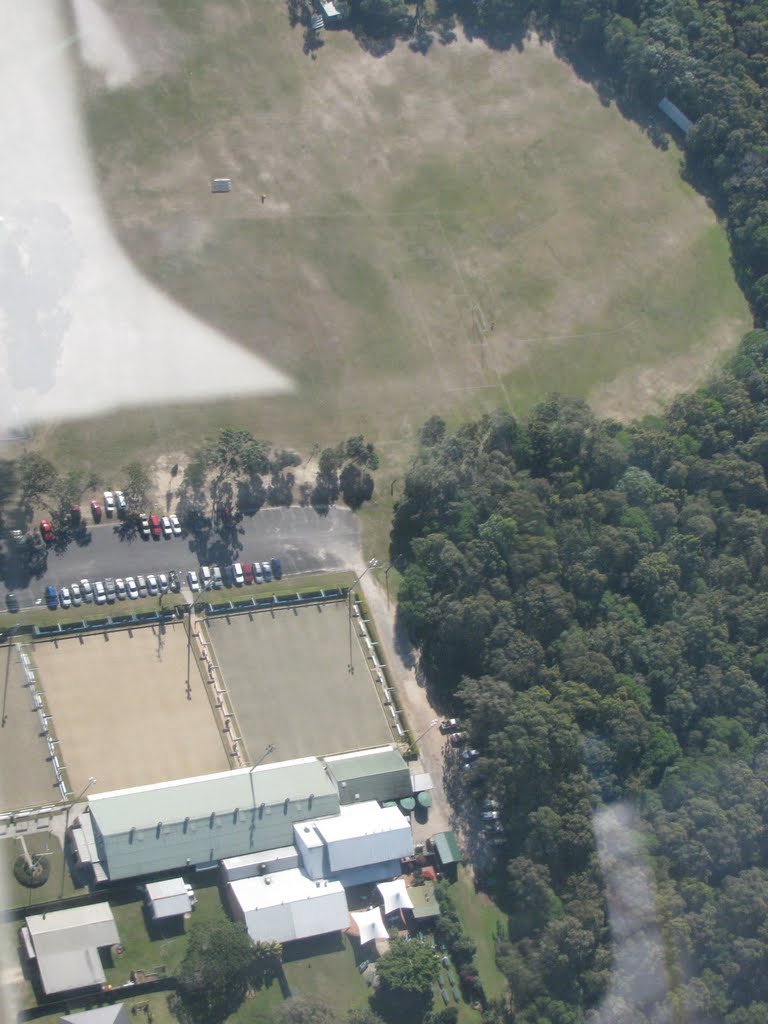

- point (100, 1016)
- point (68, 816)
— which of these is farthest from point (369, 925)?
point (68, 816)

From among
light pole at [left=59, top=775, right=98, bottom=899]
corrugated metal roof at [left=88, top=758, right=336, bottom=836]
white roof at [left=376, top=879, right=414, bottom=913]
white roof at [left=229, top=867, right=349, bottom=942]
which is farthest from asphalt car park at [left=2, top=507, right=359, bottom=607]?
white roof at [left=376, top=879, right=414, bottom=913]

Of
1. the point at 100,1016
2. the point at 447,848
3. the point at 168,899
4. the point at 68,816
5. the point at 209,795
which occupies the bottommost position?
the point at 447,848

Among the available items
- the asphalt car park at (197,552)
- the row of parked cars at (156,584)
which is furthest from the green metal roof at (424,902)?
the row of parked cars at (156,584)

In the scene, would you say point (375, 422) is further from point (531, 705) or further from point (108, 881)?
point (108, 881)

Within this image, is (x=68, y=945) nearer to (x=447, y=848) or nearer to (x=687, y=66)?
(x=447, y=848)

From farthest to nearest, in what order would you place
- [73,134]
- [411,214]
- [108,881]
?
[411,214], [73,134], [108,881]

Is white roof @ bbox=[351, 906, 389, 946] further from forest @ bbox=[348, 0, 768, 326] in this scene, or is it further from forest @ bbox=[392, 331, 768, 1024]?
forest @ bbox=[348, 0, 768, 326]

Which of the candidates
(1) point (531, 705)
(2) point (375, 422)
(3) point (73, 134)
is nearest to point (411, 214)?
(2) point (375, 422)

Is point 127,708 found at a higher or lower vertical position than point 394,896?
higher
